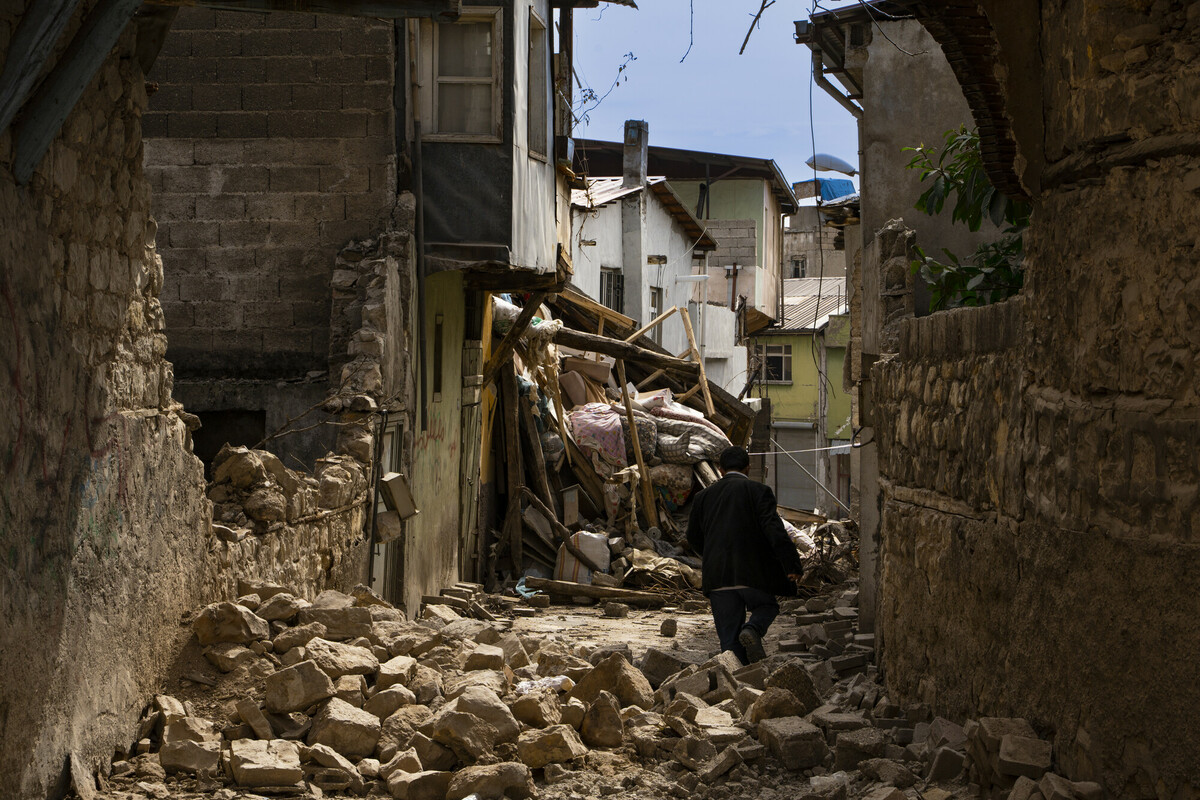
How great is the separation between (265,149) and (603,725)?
22.4 ft

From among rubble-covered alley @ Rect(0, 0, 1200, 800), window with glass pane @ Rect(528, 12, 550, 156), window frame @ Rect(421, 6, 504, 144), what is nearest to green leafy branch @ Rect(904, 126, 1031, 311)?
rubble-covered alley @ Rect(0, 0, 1200, 800)

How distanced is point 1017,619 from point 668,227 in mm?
23685

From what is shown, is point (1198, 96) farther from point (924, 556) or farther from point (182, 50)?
point (182, 50)

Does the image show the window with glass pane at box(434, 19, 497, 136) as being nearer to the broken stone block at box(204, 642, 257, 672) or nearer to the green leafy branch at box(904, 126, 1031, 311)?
the green leafy branch at box(904, 126, 1031, 311)

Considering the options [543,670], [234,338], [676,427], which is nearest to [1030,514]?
[543,670]

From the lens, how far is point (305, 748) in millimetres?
4961

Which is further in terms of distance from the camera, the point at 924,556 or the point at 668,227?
the point at 668,227

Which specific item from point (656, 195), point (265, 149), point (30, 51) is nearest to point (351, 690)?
point (30, 51)

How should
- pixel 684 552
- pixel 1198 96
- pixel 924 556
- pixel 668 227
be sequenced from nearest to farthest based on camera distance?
pixel 1198 96 < pixel 924 556 < pixel 684 552 < pixel 668 227

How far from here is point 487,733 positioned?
5082 millimetres

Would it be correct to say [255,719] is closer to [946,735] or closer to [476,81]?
[946,735]

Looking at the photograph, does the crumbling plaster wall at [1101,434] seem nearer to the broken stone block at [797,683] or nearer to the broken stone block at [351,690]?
the broken stone block at [797,683]

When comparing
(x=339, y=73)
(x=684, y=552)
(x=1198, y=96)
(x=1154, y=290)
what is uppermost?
(x=339, y=73)

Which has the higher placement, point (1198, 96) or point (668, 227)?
point (668, 227)
